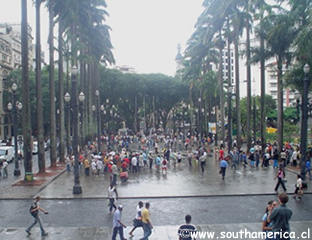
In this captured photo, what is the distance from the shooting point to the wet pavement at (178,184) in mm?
19422

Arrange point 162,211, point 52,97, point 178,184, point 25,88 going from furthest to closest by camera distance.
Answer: point 52,97, point 25,88, point 178,184, point 162,211

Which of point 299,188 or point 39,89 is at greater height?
point 39,89

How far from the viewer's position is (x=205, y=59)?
60844 mm

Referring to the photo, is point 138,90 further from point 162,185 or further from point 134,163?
point 162,185

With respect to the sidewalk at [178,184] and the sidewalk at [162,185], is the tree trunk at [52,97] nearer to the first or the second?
the sidewalk at [162,185]

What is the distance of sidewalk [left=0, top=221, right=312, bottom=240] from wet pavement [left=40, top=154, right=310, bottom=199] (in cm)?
549

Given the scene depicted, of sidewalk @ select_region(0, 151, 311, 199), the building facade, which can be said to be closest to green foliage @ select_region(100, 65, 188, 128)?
the building facade

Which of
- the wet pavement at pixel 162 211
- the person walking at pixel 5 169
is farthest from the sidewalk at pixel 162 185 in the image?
the person walking at pixel 5 169

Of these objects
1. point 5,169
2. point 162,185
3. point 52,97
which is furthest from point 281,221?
point 52,97

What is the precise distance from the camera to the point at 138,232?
1298 centimetres

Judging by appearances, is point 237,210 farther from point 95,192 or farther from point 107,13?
point 107,13

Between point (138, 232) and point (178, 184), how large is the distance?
365 inches

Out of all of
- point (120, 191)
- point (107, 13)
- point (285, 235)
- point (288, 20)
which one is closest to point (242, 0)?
point (288, 20)

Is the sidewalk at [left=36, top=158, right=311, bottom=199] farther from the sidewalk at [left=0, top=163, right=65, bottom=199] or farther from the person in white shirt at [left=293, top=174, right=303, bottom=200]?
the person in white shirt at [left=293, top=174, right=303, bottom=200]
